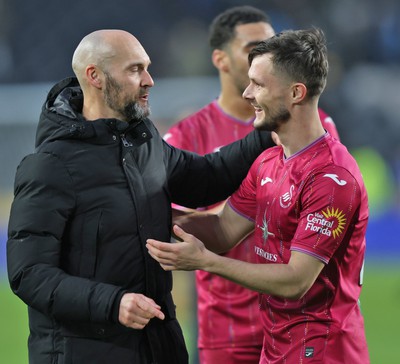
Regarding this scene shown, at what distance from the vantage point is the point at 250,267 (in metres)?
3.29

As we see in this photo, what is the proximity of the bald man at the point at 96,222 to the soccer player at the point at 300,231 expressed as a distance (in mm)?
227

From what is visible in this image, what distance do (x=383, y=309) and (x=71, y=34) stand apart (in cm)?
550

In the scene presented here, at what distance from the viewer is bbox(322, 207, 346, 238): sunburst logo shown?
324 centimetres

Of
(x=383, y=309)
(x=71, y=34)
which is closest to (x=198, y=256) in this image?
(x=383, y=309)

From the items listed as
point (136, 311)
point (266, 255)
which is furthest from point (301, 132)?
point (136, 311)

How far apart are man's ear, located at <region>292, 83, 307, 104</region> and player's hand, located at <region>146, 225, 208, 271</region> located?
2.27 feet

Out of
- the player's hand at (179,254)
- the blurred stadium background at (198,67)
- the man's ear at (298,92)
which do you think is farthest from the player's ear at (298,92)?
the blurred stadium background at (198,67)

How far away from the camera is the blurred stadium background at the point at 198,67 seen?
33.6ft

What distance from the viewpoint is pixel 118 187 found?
11.3 ft

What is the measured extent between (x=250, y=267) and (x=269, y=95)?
691 mm

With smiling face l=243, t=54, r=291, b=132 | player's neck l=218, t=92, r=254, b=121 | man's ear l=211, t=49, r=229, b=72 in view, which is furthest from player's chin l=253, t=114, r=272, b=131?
man's ear l=211, t=49, r=229, b=72

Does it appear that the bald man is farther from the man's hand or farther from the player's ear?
the player's ear

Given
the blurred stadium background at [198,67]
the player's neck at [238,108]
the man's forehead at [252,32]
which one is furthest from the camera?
the blurred stadium background at [198,67]

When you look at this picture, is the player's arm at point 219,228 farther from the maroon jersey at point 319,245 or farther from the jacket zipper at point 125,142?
the jacket zipper at point 125,142
